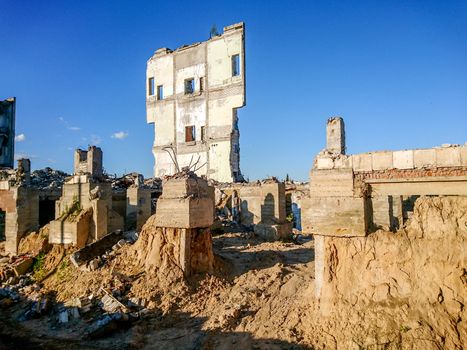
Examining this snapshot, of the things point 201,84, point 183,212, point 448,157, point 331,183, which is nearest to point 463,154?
point 448,157

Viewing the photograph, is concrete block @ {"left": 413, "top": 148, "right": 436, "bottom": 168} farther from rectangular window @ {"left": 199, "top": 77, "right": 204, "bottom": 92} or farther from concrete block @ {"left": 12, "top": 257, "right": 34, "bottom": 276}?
rectangular window @ {"left": 199, "top": 77, "right": 204, "bottom": 92}

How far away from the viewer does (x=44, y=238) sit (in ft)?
40.2

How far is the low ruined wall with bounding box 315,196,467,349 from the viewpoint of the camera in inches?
189

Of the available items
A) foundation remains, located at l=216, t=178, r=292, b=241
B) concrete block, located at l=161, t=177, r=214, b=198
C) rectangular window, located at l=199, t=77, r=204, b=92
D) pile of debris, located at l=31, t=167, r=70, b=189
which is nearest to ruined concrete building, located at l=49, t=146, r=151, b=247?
concrete block, located at l=161, t=177, r=214, b=198

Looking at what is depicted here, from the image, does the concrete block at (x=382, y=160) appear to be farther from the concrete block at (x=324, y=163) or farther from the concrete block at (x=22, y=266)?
the concrete block at (x=22, y=266)

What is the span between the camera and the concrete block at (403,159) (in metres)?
5.63

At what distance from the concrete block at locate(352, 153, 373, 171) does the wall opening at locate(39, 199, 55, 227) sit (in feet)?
44.1

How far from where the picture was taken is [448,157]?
17.7 feet

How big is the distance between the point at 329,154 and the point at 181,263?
4710 mm

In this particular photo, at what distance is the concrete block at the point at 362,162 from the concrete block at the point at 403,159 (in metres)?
0.39

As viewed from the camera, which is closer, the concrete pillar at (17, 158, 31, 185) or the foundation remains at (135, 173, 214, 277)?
the foundation remains at (135, 173, 214, 277)

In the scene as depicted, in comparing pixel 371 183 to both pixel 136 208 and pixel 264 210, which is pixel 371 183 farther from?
pixel 136 208

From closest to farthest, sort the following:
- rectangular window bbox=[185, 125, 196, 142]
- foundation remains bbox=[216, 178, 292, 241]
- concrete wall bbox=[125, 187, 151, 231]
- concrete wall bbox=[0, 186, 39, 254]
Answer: concrete wall bbox=[0, 186, 39, 254] < concrete wall bbox=[125, 187, 151, 231] < foundation remains bbox=[216, 178, 292, 241] < rectangular window bbox=[185, 125, 196, 142]

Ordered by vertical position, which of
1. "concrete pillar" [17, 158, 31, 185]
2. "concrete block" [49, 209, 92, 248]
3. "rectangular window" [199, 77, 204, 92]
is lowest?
"concrete block" [49, 209, 92, 248]
